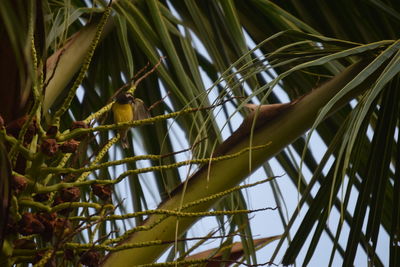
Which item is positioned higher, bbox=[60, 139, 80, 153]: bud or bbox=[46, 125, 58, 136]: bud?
bbox=[46, 125, 58, 136]: bud

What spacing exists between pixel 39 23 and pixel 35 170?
0.19 m

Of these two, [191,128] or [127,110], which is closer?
[191,128]

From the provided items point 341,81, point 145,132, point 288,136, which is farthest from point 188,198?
point 145,132

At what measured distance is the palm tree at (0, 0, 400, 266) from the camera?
3.18 feet

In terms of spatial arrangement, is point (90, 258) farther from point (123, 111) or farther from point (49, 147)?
point (123, 111)

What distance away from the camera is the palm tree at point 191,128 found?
970 mm

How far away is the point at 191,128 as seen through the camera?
107cm

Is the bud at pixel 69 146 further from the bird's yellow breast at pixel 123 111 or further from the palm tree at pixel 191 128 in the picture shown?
the bird's yellow breast at pixel 123 111

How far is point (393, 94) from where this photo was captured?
1.18 metres

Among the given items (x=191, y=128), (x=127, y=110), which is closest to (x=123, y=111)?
(x=127, y=110)

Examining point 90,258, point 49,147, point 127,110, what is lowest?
point 90,258

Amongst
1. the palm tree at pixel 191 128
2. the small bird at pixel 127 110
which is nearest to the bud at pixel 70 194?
the palm tree at pixel 191 128

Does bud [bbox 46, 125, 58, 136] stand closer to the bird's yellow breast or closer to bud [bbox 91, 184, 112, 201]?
bud [bbox 91, 184, 112, 201]

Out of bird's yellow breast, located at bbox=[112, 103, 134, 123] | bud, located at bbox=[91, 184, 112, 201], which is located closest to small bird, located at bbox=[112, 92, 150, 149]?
bird's yellow breast, located at bbox=[112, 103, 134, 123]
